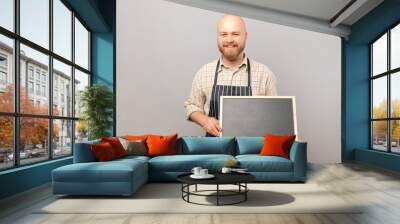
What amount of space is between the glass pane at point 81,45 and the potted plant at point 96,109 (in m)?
0.62

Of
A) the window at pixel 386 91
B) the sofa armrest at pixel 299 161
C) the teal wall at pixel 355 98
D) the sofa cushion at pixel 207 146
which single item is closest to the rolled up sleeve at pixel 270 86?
the sofa cushion at pixel 207 146

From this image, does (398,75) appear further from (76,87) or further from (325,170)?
(76,87)

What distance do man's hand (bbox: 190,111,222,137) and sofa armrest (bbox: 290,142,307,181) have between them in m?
1.60

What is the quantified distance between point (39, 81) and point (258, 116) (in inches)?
137

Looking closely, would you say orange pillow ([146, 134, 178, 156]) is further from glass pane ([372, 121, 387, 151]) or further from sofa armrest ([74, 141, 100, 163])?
glass pane ([372, 121, 387, 151])

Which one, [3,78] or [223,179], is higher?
[3,78]

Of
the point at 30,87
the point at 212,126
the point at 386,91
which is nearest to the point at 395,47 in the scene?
the point at 386,91

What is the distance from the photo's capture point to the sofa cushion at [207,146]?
245 inches

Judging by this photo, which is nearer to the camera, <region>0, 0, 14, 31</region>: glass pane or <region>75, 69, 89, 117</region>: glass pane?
<region>0, 0, 14, 31</region>: glass pane

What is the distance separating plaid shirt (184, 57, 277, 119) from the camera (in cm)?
711

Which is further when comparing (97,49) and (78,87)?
(97,49)

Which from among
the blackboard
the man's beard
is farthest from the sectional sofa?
the man's beard

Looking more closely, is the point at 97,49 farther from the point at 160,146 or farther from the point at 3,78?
the point at 3,78

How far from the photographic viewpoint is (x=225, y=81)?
23.4 ft
